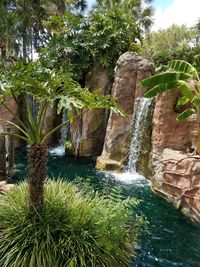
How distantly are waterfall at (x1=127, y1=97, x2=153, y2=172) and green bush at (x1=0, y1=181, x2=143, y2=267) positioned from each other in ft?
28.5

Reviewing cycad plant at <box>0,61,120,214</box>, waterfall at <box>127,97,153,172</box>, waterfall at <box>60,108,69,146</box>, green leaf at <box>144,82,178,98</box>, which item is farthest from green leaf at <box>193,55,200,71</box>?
waterfall at <box>60,108,69,146</box>

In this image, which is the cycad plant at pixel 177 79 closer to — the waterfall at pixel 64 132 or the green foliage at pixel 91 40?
the green foliage at pixel 91 40

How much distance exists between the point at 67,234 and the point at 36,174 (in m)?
1.06

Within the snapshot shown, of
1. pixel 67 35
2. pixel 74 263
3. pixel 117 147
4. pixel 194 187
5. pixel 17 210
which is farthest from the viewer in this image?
pixel 67 35

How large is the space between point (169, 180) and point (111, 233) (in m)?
5.11

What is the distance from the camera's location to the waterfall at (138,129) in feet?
46.1

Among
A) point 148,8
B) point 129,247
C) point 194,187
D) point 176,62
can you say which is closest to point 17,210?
point 129,247

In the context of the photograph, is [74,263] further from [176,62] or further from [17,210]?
[176,62]

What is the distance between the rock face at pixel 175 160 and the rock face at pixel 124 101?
8.57 ft

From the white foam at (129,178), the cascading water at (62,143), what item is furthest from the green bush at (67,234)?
the cascading water at (62,143)

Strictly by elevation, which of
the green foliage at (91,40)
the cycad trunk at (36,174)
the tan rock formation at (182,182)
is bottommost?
the tan rock formation at (182,182)

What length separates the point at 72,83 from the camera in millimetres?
5086

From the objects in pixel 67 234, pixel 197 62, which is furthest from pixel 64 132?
pixel 67 234

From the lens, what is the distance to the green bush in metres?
4.68
